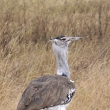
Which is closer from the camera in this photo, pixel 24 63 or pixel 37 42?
pixel 24 63

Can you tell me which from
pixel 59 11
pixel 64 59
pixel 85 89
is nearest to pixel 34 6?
pixel 59 11

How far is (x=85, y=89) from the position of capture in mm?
4898

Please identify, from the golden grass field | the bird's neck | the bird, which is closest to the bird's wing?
the bird

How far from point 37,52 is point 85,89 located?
5.55 ft

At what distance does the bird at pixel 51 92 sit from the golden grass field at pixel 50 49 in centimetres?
86

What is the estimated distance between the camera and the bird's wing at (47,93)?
3.34 m

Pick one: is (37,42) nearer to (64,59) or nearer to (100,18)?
(100,18)

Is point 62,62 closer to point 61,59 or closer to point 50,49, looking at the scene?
point 61,59

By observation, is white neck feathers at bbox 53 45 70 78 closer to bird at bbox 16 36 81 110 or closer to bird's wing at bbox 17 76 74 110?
bird at bbox 16 36 81 110

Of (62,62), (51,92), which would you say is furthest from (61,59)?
(51,92)

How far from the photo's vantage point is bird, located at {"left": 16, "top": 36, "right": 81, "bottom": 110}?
334 centimetres

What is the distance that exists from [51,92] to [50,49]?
312 centimetres

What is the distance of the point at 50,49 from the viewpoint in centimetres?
657

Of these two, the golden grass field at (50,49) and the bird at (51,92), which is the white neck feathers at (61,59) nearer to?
the bird at (51,92)
